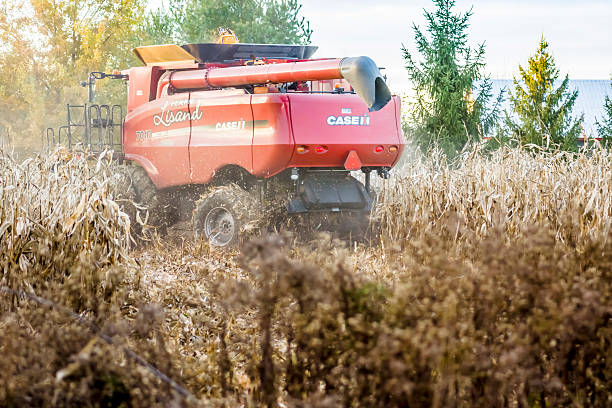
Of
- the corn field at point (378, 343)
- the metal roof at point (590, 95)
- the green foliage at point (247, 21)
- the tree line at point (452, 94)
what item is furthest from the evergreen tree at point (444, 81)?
the metal roof at point (590, 95)

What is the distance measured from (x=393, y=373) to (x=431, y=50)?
51.8 ft

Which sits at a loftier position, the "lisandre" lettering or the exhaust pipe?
the exhaust pipe

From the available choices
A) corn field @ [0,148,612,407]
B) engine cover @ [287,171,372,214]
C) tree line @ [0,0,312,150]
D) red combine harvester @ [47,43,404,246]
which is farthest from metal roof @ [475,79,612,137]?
corn field @ [0,148,612,407]

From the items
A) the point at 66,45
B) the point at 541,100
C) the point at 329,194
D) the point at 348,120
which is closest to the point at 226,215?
the point at 329,194

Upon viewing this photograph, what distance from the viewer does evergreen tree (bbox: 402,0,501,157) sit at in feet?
57.5

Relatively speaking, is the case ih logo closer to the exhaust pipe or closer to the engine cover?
the exhaust pipe

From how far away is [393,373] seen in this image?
284 cm

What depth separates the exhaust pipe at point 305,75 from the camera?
843 cm

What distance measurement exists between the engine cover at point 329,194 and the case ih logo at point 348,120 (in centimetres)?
Result: 66

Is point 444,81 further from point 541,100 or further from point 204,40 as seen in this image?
point 204,40

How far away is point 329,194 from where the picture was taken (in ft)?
31.0

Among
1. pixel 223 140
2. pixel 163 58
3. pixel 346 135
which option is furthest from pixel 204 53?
pixel 346 135

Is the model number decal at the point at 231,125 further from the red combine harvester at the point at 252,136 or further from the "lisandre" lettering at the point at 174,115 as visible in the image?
the "lisandre" lettering at the point at 174,115

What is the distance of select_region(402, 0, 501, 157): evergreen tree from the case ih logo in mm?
8103
